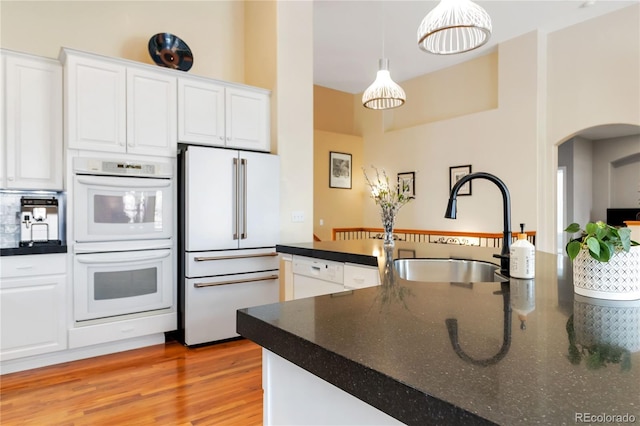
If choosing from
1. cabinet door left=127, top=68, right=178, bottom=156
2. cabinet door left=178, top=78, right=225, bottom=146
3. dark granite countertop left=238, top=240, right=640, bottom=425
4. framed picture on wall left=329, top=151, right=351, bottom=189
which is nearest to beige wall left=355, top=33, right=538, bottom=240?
framed picture on wall left=329, top=151, right=351, bottom=189

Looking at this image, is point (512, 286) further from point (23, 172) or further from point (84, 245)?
point (23, 172)

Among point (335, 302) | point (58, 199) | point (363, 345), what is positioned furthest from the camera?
point (58, 199)

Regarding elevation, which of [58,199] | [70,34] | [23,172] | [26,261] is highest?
[70,34]

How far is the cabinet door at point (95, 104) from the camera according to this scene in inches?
111

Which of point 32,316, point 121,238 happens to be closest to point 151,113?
point 121,238

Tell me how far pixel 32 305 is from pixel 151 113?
169 cm

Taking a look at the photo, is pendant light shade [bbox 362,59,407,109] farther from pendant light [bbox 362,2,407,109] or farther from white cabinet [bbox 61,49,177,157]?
white cabinet [bbox 61,49,177,157]

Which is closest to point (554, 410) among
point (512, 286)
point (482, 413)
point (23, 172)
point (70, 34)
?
point (482, 413)

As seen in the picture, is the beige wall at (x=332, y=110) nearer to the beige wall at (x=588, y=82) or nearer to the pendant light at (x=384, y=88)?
the beige wall at (x=588, y=82)

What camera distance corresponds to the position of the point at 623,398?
1.57ft

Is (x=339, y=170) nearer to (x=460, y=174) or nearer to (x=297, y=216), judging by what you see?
(x=460, y=174)

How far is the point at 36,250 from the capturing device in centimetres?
266

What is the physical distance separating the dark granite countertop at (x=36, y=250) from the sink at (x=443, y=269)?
2.43m

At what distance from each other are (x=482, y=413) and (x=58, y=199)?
3501 mm
